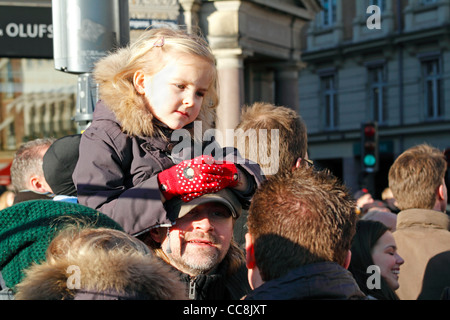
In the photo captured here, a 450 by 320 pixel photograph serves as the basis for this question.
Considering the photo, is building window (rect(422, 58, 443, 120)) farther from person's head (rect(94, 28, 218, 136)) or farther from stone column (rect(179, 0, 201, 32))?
person's head (rect(94, 28, 218, 136))

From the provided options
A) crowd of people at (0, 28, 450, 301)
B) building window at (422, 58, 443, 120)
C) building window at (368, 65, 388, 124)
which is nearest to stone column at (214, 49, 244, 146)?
crowd of people at (0, 28, 450, 301)

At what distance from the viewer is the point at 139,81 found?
2.56 metres

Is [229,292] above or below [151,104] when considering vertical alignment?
below

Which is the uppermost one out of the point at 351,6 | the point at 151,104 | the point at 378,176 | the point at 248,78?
the point at 351,6

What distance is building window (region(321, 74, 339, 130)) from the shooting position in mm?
28000

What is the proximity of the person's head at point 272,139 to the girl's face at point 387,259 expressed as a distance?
697 millimetres

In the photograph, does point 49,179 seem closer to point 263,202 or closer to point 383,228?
point 263,202

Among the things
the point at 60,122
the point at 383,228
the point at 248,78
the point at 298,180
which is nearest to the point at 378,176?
the point at 248,78

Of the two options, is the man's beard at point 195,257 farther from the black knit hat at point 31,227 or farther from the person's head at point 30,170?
the person's head at point 30,170

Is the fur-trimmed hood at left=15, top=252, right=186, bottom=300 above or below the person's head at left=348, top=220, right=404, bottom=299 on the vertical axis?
above

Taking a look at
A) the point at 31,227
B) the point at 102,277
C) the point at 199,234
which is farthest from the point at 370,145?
the point at 102,277

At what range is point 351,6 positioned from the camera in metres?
27.2

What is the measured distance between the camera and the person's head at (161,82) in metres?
2.46

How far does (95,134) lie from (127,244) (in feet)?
2.57
